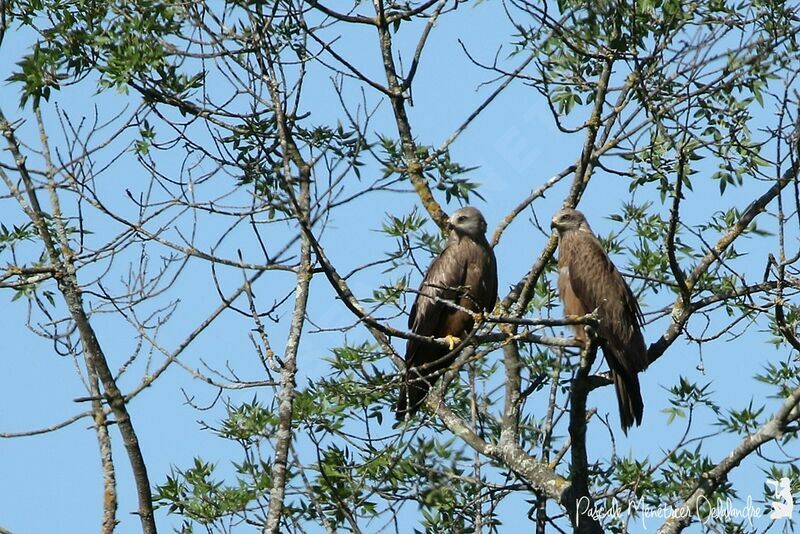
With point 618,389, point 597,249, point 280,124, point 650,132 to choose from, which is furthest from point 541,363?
point 280,124

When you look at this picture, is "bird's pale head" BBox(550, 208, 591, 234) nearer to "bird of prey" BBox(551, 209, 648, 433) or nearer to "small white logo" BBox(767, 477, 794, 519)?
"bird of prey" BBox(551, 209, 648, 433)

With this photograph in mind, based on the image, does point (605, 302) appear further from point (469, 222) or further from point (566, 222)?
point (469, 222)

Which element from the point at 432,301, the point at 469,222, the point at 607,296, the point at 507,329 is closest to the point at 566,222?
the point at 607,296

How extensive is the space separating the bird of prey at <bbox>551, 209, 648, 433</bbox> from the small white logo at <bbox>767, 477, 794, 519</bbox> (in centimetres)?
85

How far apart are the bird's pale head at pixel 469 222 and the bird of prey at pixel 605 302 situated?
0.70 meters

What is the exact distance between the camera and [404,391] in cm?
654

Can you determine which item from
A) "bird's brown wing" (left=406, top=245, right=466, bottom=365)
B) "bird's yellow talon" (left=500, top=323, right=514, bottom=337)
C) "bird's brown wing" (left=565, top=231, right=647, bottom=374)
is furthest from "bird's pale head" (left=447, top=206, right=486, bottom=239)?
"bird's yellow talon" (left=500, top=323, right=514, bottom=337)

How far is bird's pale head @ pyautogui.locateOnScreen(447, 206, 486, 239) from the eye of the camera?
7488 mm

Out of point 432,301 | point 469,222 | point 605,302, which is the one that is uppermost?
point 469,222

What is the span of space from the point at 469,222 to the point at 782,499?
2.79 metres

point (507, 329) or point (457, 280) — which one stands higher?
point (457, 280)

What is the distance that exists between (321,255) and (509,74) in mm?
1932

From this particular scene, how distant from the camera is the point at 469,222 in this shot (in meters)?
7.60

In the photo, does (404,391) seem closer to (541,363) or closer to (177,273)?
(541,363)
